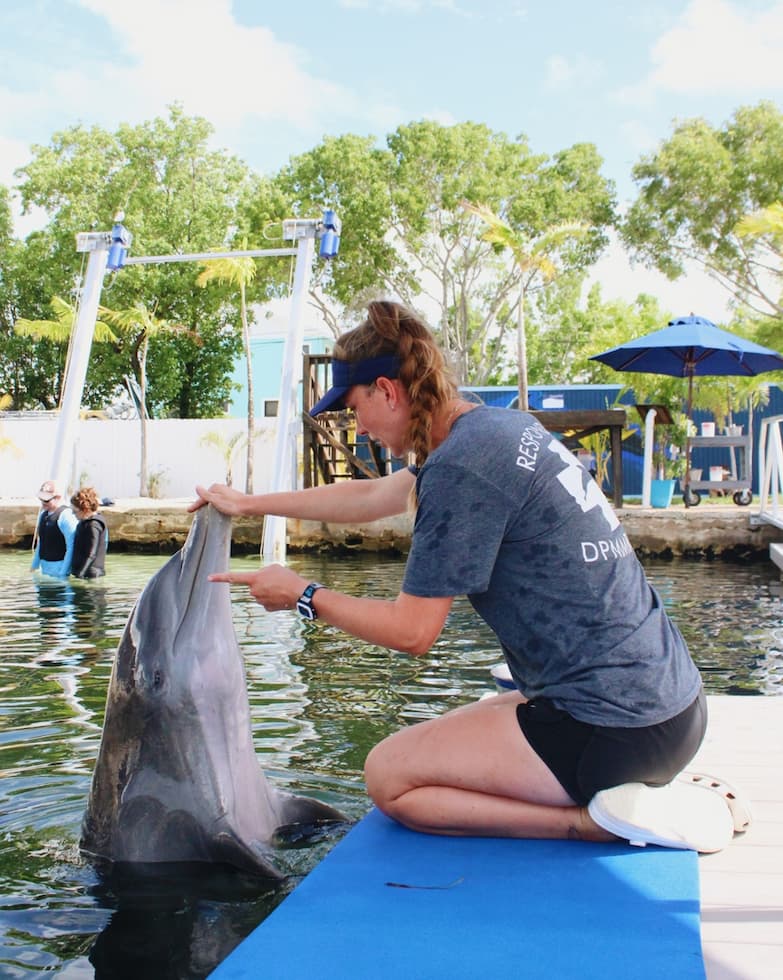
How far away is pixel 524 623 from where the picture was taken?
7.65 feet

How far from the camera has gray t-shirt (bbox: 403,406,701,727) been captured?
2.24m

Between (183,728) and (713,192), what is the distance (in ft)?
79.2

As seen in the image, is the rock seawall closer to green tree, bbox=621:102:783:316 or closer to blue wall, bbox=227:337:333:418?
green tree, bbox=621:102:783:316

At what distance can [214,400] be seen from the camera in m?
31.3

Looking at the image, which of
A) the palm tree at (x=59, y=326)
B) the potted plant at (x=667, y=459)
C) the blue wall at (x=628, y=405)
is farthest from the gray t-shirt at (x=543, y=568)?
the palm tree at (x=59, y=326)

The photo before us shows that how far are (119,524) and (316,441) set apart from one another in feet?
13.2

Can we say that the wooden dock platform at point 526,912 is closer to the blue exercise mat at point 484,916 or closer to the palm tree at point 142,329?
the blue exercise mat at point 484,916

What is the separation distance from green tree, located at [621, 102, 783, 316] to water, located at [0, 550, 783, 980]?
1458 cm

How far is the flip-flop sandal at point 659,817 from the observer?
7.52 feet

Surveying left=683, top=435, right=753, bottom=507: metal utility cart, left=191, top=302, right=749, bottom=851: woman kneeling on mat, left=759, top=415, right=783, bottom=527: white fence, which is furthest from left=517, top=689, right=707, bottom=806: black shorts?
left=683, top=435, right=753, bottom=507: metal utility cart

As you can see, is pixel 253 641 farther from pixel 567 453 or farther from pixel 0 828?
pixel 567 453

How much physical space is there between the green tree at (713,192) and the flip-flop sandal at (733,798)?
22230 mm

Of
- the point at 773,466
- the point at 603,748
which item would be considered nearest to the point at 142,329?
the point at 773,466

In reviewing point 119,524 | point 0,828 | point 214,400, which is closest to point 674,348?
point 119,524
